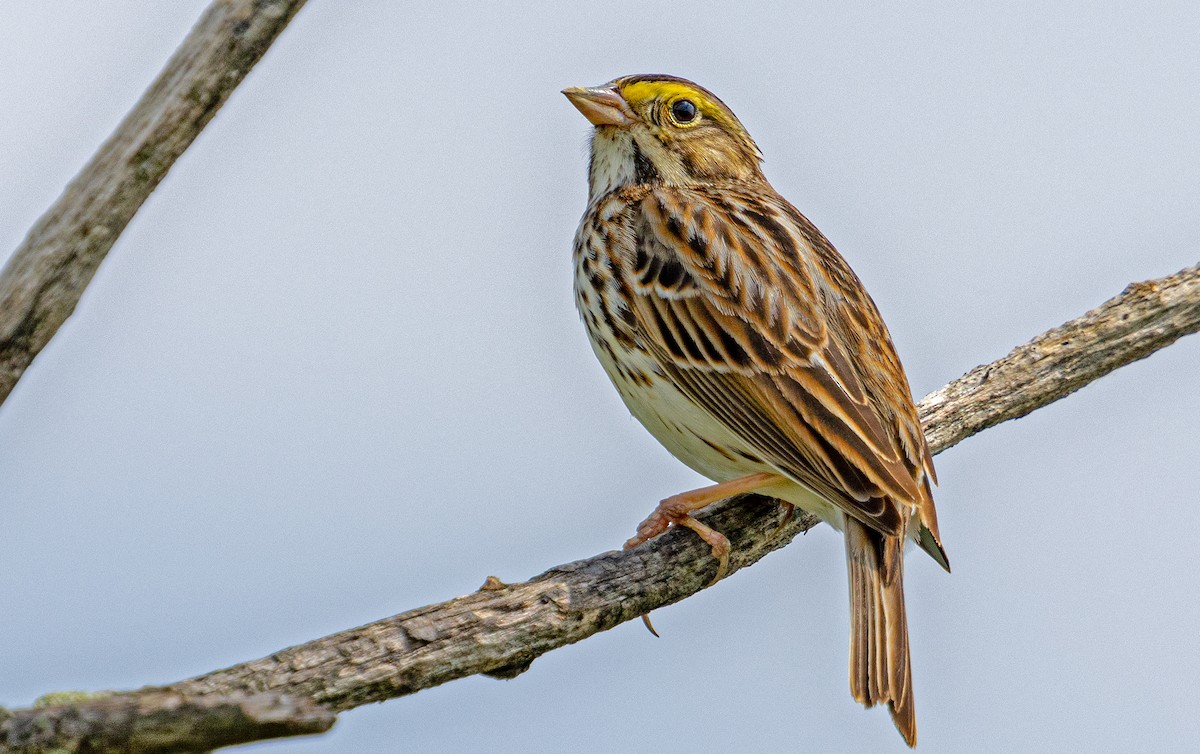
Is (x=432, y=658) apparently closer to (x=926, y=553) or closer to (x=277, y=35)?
(x=277, y=35)

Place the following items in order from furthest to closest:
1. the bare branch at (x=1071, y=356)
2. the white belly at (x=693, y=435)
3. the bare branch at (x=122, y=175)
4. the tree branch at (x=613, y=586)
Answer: the bare branch at (x=1071, y=356) < the white belly at (x=693, y=435) < the tree branch at (x=613, y=586) < the bare branch at (x=122, y=175)

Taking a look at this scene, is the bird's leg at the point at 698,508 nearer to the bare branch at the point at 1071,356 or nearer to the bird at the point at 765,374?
the bird at the point at 765,374

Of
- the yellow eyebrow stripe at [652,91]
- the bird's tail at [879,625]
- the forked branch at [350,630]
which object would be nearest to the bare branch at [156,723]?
the forked branch at [350,630]

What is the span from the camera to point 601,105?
6895mm

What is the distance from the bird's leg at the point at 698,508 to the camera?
5.71 metres

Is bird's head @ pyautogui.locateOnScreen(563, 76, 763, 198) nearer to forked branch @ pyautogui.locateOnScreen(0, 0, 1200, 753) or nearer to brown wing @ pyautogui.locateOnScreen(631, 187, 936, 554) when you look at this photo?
brown wing @ pyautogui.locateOnScreen(631, 187, 936, 554)

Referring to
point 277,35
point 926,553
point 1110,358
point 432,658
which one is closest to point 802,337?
point 926,553

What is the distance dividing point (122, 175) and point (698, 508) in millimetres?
3081

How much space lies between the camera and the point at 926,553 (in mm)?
6191

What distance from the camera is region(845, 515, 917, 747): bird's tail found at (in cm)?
527

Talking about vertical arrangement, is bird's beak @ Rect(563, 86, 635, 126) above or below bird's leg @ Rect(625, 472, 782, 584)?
above

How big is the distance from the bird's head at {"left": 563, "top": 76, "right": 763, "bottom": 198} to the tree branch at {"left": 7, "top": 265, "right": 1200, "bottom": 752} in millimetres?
1703

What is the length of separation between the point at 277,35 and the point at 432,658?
2041mm

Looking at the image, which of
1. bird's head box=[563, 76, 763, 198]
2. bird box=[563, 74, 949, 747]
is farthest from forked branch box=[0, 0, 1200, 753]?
bird's head box=[563, 76, 763, 198]
